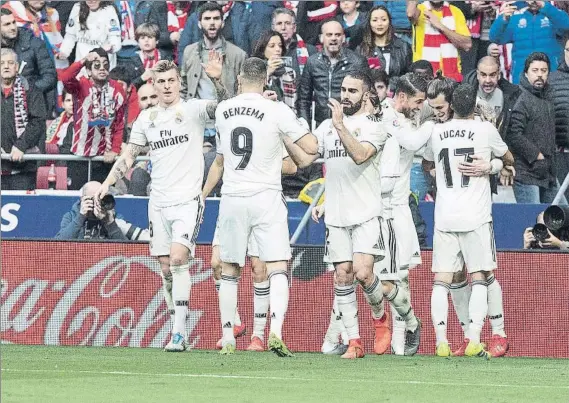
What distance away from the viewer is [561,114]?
15.1 meters

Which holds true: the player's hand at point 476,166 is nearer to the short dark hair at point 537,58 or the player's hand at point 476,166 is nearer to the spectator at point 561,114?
the short dark hair at point 537,58

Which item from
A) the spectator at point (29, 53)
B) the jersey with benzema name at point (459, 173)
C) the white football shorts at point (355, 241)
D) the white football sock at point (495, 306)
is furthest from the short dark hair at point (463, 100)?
the spectator at point (29, 53)

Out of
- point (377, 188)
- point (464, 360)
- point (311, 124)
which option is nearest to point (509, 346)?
point (464, 360)

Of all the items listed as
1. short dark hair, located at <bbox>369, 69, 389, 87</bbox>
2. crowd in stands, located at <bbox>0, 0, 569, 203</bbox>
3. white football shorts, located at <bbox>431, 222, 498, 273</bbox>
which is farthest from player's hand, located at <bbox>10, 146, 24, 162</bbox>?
white football shorts, located at <bbox>431, 222, 498, 273</bbox>

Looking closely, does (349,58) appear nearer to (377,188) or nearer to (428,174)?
(428,174)

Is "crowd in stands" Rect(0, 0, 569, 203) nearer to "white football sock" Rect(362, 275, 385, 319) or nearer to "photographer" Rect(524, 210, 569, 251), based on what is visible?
"photographer" Rect(524, 210, 569, 251)

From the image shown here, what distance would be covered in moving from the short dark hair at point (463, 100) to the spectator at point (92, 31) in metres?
5.98

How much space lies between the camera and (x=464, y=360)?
37.3 feet

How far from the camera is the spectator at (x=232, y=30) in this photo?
16203 millimetres

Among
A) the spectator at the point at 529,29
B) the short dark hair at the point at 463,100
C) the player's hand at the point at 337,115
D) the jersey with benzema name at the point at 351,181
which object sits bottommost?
the jersey with benzema name at the point at 351,181

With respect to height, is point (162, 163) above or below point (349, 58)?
below

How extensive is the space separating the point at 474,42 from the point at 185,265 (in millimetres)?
5876

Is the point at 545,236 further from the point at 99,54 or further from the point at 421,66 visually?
the point at 99,54

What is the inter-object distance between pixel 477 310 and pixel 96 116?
226 inches
